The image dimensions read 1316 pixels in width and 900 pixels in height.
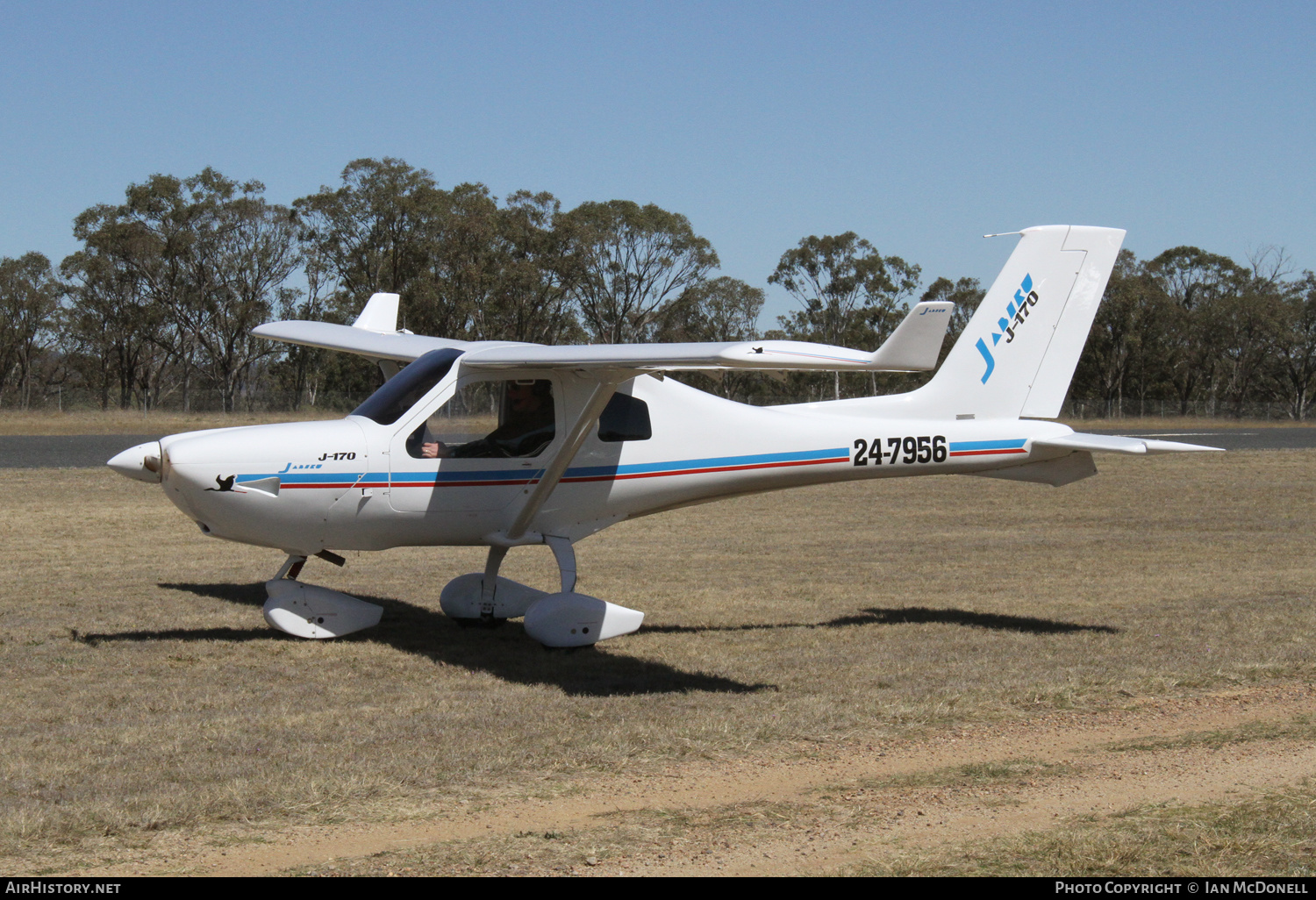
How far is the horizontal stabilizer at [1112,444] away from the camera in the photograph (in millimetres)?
9609

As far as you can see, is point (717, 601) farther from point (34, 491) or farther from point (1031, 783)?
point (34, 491)

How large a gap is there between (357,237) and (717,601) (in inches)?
1945

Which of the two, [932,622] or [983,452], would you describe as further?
[932,622]

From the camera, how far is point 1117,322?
3002 inches

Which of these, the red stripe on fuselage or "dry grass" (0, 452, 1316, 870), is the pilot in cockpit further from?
the red stripe on fuselage

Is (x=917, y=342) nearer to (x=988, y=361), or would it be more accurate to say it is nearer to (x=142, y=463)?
(x=988, y=361)

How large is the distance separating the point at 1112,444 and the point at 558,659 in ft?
15.8

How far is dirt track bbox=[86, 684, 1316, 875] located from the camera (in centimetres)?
486

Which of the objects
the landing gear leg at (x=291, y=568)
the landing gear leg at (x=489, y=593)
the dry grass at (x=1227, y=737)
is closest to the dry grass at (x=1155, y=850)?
the dry grass at (x=1227, y=737)

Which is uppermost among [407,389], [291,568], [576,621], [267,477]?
[407,389]

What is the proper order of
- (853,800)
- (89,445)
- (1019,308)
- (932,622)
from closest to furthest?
(853,800), (932,622), (1019,308), (89,445)

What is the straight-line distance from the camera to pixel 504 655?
9227 mm

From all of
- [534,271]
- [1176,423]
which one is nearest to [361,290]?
[534,271]

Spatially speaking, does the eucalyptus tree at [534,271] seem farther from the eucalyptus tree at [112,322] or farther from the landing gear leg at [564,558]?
the landing gear leg at [564,558]
